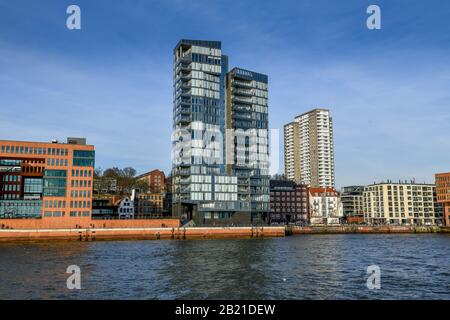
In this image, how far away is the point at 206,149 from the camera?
6048 inches

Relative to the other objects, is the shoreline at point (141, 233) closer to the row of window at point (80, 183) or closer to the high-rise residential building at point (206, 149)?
the row of window at point (80, 183)

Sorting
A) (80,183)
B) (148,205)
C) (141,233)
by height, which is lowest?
(141,233)

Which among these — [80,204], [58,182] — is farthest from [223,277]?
[58,182]

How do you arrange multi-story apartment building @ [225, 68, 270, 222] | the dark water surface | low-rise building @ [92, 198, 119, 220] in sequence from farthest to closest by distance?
low-rise building @ [92, 198, 119, 220]
multi-story apartment building @ [225, 68, 270, 222]
the dark water surface

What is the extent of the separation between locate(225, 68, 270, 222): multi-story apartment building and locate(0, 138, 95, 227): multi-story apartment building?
55.6m

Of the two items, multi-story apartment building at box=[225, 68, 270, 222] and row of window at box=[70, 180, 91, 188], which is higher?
multi-story apartment building at box=[225, 68, 270, 222]

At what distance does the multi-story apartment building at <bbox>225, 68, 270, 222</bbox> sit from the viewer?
16088 cm

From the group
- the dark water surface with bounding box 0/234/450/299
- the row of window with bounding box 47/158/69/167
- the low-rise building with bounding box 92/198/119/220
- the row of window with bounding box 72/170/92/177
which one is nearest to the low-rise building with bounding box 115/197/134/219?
the low-rise building with bounding box 92/198/119/220

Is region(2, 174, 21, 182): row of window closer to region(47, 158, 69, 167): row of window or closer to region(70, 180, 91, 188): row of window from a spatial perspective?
region(47, 158, 69, 167): row of window

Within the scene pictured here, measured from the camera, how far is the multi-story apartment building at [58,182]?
406ft

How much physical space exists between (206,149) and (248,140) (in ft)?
71.1

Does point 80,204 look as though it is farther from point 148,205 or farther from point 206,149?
point 148,205

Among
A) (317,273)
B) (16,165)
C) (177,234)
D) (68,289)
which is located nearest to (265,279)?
(317,273)

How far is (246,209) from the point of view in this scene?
15812 centimetres
